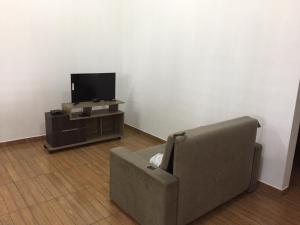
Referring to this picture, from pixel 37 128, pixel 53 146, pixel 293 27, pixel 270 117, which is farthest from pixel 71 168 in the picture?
pixel 293 27

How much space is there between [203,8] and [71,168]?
8.56 ft

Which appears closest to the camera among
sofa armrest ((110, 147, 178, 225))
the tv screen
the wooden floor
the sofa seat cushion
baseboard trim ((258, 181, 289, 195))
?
sofa armrest ((110, 147, 178, 225))

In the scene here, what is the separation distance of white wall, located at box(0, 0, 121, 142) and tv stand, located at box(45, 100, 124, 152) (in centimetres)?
48

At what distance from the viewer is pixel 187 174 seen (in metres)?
2.07

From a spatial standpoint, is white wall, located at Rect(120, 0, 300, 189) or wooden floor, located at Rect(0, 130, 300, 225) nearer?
wooden floor, located at Rect(0, 130, 300, 225)

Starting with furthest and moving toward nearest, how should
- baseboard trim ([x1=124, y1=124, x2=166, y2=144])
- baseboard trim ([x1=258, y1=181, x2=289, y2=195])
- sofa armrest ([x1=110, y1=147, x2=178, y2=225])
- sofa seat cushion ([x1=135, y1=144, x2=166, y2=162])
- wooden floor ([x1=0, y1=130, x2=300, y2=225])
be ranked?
baseboard trim ([x1=124, y1=124, x2=166, y2=144]) < baseboard trim ([x1=258, y1=181, x2=289, y2=195]) < sofa seat cushion ([x1=135, y1=144, x2=166, y2=162]) < wooden floor ([x1=0, y1=130, x2=300, y2=225]) < sofa armrest ([x1=110, y1=147, x2=178, y2=225])

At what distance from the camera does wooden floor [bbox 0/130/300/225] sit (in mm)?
2414

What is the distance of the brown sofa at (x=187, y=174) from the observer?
201cm

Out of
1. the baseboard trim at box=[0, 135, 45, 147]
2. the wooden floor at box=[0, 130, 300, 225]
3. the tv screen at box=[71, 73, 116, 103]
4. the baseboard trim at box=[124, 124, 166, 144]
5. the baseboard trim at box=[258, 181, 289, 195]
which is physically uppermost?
the tv screen at box=[71, 73, 116, 103]

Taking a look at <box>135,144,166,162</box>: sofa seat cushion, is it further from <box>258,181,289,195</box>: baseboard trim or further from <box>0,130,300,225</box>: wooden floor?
<box>258,181,289,195</box>: baseboard trim

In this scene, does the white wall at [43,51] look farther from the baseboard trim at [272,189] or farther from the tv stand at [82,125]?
the baseboard trim at [272,189]

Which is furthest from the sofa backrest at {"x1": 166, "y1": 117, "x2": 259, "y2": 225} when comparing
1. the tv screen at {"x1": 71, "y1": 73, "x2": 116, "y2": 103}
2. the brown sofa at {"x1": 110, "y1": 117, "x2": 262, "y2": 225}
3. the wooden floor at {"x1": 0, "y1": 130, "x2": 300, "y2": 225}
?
the tv screen at {"x1": 71, "y1": 73, "x2": 116, "y2": 103}

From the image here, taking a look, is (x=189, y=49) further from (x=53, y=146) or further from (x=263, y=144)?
(x=53, y=146)

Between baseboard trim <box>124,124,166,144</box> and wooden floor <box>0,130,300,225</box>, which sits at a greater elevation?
baseboard trim <box>124,124,166,144</box>
